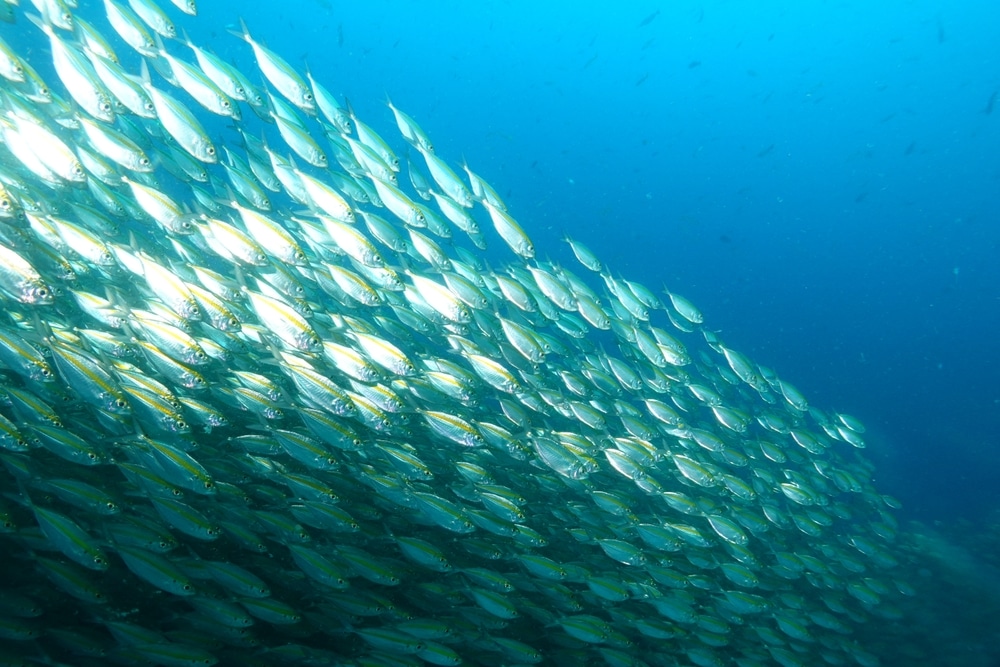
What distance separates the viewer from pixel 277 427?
→ 491cm

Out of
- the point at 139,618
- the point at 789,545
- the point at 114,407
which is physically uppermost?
the point at 789,545

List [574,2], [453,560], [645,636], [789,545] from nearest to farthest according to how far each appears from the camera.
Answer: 1. [453,560]
2. [645,636]
3. [789,545]
4. [574,2]

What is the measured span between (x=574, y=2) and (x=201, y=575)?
81.3 m

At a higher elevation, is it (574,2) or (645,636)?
(574,2)

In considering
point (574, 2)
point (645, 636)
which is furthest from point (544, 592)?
point (574, 2)

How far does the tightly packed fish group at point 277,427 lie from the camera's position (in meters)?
4.06

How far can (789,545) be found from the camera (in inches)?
362

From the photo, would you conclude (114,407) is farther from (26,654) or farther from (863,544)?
(863,544)

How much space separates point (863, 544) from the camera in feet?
31.3

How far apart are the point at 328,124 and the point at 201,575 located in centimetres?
451

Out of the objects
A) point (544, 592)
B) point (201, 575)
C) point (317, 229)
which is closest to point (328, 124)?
point (317, 229)

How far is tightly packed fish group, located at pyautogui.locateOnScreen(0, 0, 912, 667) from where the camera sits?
406 centimetres

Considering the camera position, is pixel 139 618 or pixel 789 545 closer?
pixel 139 618

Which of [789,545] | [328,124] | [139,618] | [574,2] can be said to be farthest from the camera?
[574,2]
